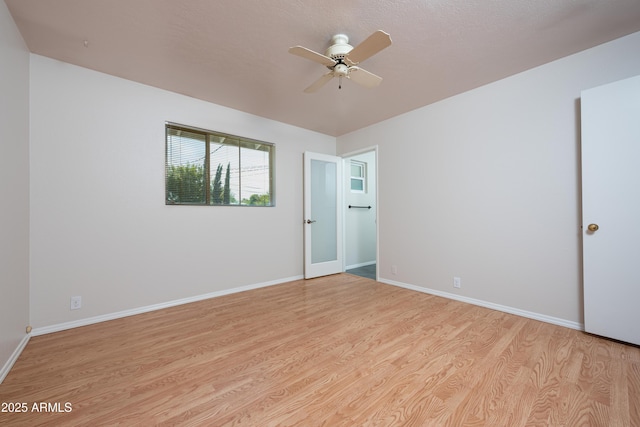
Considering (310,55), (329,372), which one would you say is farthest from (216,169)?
(329,372)

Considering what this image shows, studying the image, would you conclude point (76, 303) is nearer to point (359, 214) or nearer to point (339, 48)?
point (339, 48)

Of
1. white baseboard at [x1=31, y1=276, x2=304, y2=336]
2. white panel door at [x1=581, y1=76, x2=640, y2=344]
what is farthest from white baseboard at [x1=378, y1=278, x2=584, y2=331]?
white baseboard at [x1=31, y1=276, x2=304, y2=336]

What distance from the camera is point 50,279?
2311 mm

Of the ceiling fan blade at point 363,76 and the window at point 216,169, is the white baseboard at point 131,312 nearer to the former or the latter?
the window at point 216,169

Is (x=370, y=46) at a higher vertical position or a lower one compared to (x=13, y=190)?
higher

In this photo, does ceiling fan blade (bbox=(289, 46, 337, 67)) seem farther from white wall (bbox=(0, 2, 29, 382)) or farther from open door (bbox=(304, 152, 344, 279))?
open door (bbox=(304, 152, 344, 279))

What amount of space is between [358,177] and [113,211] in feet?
13.8

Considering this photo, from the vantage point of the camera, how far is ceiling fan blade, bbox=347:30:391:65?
1639 mm

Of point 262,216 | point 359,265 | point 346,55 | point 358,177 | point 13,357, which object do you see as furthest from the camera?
point 358,177

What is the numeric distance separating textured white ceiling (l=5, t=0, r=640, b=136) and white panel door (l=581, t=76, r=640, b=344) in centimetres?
61

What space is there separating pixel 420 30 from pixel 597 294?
8.70 ft

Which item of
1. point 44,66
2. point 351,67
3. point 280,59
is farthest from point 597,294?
point 44,66

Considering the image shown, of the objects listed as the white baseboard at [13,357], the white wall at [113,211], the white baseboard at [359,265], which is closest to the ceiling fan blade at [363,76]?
the white wall at [113,211]

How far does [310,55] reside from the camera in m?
1.88
